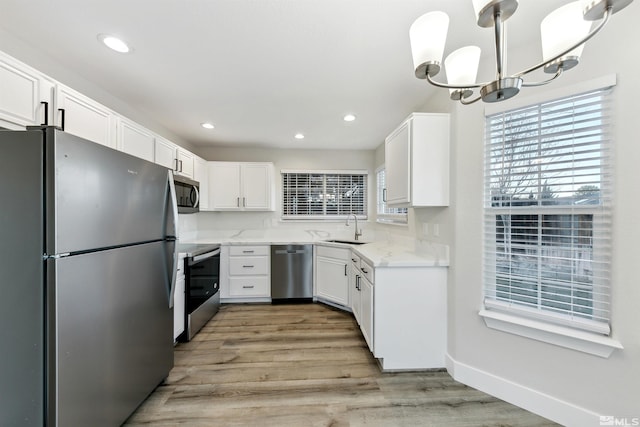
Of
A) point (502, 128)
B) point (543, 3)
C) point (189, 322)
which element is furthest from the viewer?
point (189, 322)

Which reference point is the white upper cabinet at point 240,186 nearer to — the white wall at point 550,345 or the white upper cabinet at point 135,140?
the white upper cabinet at point 135,140

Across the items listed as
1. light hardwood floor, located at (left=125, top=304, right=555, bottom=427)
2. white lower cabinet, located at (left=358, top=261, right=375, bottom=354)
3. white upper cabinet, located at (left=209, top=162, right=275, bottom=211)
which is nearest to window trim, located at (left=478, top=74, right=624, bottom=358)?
light hardwood floor, located at (left=125, top=304, right=555, bottom=427)

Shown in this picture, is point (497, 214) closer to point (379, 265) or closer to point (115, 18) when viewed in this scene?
point (379, 265)

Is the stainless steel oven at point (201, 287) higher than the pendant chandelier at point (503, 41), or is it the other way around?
the pendant chandelier at point (503, 41)

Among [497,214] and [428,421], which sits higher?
[497,214]

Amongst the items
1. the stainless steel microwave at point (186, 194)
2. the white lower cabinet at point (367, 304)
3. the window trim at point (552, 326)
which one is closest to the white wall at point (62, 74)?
the stainless steel microwave at point (186, 194)

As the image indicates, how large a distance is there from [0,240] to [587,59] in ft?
10.3

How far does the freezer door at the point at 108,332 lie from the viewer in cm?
114

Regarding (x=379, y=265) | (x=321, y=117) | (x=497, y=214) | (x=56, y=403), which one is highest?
(x=321, y=117)

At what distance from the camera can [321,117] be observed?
2861mm

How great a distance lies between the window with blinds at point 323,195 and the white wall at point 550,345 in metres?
2.37

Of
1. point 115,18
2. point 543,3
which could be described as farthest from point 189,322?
point 543,3

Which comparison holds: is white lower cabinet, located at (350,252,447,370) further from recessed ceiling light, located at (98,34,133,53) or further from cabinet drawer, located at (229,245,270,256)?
recessed ceiling light, located at (98,34,133,53)
